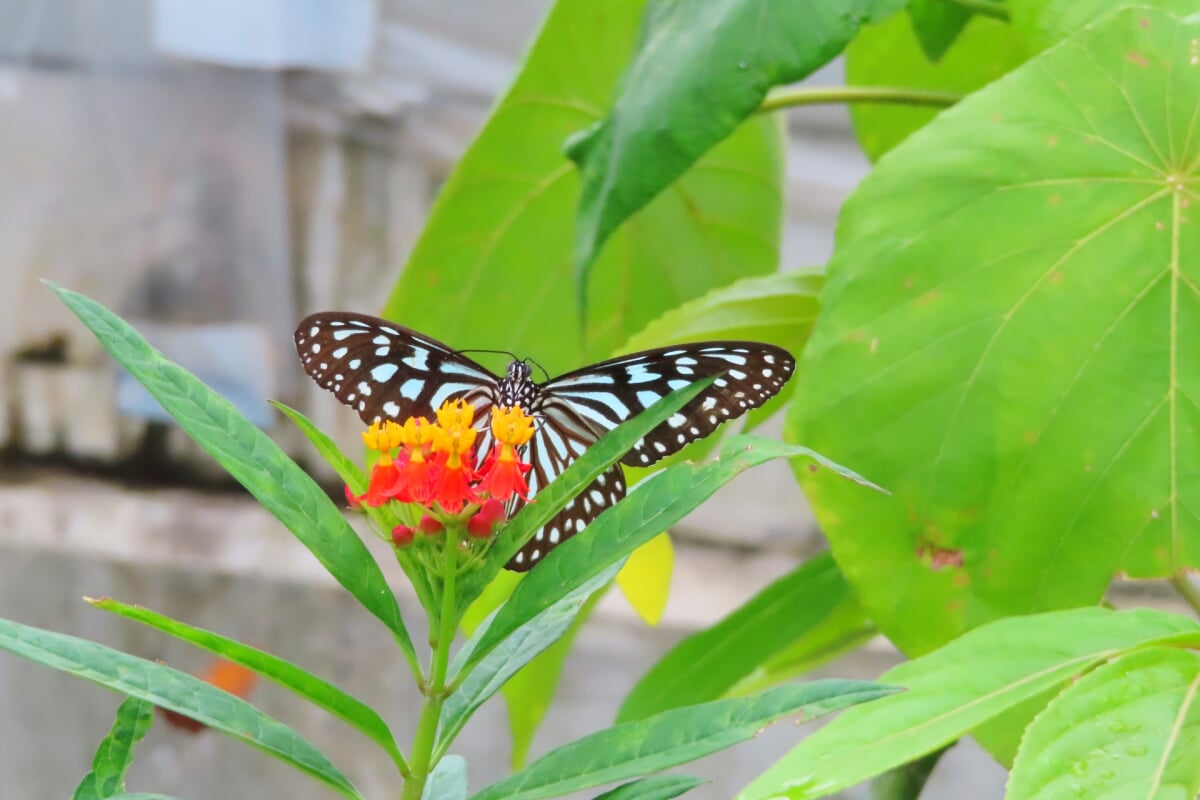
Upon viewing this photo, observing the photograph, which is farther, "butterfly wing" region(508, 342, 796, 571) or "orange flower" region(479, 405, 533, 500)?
"butterfly wing" region(508, 342, 796, 571)

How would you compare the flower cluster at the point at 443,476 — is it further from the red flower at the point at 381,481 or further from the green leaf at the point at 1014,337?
the green leaf at the point at 1014,337

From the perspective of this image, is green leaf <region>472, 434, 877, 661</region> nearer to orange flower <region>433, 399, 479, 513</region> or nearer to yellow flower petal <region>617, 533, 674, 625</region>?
orange flower <region>433, 399, 479, 513</region>

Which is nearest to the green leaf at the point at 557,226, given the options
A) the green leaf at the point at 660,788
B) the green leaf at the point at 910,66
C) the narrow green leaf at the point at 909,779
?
the green leaf at the point at 910,66

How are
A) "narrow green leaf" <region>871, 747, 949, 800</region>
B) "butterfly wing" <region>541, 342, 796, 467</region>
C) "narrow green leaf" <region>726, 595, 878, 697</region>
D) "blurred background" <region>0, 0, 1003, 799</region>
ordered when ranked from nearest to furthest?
"butterfly wing" <region>541, 342, 796, 467</region> < "narrow green leaf" <region>871, 747, 949, 800</region> < "narrow green leaf" <region>726, 595, 878, 697</region> < "blurred background" <region>0, 0, 1003, 799</region>

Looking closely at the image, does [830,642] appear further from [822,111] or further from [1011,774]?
[822,111]

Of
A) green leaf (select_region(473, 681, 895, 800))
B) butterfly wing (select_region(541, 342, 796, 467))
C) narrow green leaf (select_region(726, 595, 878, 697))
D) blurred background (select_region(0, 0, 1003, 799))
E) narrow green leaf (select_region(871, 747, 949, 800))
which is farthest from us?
blurred background (select_region(0, 0, 1003, 799))

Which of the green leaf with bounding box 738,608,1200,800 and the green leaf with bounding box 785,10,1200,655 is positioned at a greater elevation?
the green leaf with bounding box 785,10,1200,655

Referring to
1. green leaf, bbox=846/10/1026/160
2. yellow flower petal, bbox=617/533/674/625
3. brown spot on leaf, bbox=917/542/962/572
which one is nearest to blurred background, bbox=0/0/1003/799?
green leaf, bbox=846/10/1026/160
